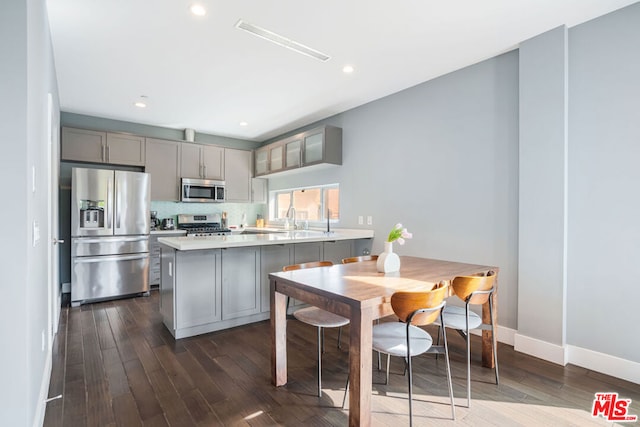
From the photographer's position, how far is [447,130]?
133 inches

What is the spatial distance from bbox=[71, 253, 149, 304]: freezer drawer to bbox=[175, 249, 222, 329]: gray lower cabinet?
6.35 feet

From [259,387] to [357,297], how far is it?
110 cm

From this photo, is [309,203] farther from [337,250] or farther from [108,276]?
[108,276]

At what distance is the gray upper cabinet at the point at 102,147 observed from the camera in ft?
14.7

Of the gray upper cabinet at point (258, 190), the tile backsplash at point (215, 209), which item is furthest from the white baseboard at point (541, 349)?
the tile backsplash at point (215, 209)

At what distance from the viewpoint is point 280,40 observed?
2695 millimetres

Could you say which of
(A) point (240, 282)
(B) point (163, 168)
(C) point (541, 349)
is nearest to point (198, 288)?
(A) point (240, 282)

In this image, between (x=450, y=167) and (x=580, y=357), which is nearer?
(x=580, y=357)

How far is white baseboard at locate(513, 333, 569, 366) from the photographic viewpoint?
2498mm

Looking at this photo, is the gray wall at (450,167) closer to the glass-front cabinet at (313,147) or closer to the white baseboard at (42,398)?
the glass-front cabinet at (313,147)

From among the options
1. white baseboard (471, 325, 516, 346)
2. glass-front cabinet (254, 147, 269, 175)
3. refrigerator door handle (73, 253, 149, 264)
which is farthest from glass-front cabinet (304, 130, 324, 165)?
white baseboard (471, 325, 516, 346)

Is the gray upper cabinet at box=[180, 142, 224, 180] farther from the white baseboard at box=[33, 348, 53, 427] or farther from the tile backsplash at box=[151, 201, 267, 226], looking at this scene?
the white baseboard at box=[33, 348, 53, 427]

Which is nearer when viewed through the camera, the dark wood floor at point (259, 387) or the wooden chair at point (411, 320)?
the wooden chair at point (411, 320)

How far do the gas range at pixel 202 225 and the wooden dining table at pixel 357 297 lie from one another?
357cm
